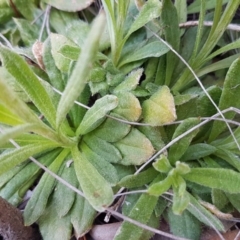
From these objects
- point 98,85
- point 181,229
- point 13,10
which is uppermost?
point 13,10

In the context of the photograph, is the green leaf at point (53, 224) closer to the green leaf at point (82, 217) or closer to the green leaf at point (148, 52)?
the green leaf at point (82, 217)

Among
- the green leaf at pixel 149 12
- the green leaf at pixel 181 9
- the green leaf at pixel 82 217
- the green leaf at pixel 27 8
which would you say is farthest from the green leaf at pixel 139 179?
the green leaf at pixel 27 8

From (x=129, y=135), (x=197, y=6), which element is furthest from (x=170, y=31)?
(x=129, y=135)

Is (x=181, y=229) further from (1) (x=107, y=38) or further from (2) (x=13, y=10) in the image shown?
(2) (x=13, y=10)

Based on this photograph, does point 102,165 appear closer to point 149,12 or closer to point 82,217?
point 82,217

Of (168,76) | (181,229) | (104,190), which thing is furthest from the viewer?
(168,76)

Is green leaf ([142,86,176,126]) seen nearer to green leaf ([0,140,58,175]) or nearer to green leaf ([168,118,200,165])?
green leaf ([168,118,200,165])

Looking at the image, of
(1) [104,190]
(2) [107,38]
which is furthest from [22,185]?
(2) [107,38]
